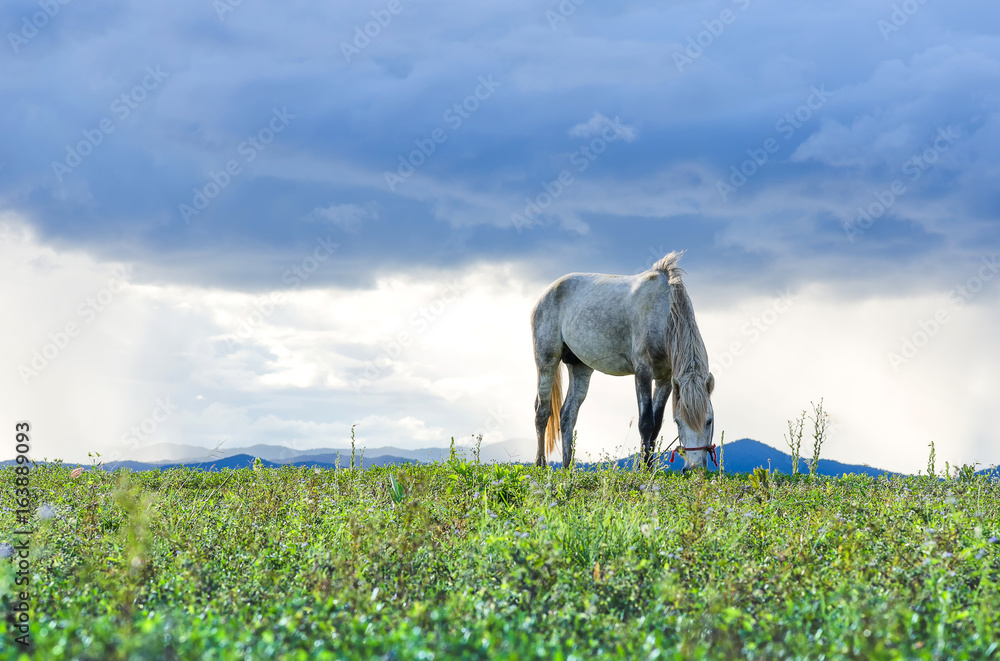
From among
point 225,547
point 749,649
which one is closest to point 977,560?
point 749,649

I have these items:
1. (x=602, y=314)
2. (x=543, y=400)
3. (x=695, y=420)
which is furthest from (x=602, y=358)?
(x=695, y=420)

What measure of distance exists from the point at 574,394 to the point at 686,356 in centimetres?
384

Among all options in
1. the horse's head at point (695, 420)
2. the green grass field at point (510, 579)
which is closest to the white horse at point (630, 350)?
the horse's head at point (695, 420)

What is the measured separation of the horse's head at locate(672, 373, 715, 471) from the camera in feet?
34.7

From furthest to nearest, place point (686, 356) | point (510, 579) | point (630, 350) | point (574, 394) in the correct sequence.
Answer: point (574, 394), point (630, 350), point (686, 356), point (510, 579)

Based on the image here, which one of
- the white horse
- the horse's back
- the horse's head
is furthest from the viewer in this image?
the horse's back

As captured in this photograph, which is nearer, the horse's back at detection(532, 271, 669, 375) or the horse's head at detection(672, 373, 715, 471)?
the horse's head at detection(672, 373, 715, 471)

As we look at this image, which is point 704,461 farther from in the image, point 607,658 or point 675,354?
point 607,658

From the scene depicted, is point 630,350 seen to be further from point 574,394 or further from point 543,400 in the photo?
point 543,400

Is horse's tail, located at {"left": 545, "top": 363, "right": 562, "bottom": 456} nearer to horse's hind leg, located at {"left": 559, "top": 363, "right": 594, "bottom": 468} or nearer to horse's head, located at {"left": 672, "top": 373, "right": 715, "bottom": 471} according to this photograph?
horse's hind leg, located at {"left": 559, "top": 363, "right": 594, "bottom": 468}

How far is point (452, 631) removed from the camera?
338 cm

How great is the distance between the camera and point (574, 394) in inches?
575

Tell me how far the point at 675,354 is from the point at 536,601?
25.3 feet

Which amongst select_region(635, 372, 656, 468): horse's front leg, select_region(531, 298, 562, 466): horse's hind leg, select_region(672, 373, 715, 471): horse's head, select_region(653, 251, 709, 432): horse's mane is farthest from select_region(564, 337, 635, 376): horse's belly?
select_region(672, 373, 715, 471): horse's head
